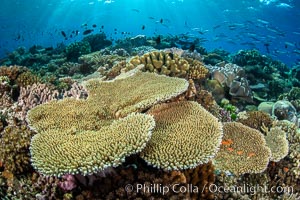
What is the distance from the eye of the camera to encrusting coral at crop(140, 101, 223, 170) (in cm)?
296

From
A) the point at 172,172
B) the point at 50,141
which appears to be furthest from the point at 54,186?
the point at 172,172

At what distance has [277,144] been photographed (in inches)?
188

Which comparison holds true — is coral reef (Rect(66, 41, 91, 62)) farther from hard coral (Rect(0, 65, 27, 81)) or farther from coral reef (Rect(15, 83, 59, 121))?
coral reef (Rect(15, 83, 59, 121))

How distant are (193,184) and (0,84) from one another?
4.87 meters

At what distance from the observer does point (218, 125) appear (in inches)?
139

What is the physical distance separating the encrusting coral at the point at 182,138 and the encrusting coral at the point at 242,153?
883 mm

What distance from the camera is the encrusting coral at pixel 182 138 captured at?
2.96m

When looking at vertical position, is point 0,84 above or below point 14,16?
above

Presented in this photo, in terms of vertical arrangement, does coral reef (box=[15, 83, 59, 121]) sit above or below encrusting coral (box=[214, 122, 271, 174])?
above

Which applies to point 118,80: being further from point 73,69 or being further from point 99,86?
point 73,69

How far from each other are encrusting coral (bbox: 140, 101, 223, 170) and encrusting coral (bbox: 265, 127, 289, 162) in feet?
5.66

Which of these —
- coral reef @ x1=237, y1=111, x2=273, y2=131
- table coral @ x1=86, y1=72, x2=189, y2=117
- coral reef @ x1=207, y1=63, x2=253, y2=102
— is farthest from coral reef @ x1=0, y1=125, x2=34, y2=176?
coral reef @ x1=207, y1=63, x2=253, y2=102

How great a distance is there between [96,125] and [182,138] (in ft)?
4.13

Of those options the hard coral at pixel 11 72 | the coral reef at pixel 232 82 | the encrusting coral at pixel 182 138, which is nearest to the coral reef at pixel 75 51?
the hard coral at pixel 11 72
